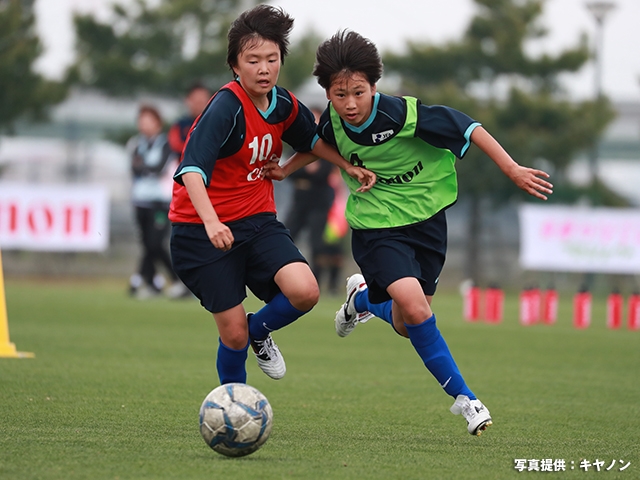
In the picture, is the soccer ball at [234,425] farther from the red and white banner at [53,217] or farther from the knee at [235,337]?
the red and white banner at [53,217]

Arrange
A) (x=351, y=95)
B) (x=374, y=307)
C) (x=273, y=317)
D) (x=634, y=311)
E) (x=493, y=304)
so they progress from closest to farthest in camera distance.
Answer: (x=351, y=95)
(x=273, y=317)
(x=374, y=307)
(x=634, y=311)
(x=493, y=304)

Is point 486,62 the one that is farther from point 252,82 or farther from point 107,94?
point 252,82

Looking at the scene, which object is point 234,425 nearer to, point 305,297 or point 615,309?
point 305,297

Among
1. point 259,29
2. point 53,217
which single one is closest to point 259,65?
point 259,29

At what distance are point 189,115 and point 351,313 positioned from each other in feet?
24.1

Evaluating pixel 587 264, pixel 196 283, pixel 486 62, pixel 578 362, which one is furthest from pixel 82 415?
pixel 486 62

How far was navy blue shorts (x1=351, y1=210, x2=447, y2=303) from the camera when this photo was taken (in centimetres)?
528

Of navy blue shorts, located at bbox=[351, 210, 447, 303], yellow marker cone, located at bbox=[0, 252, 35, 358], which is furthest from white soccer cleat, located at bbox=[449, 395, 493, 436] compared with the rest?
yellow marker cone, located at bbox=[0, 252, 35, 358]

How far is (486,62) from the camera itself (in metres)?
22.3

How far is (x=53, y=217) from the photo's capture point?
16.8 meters

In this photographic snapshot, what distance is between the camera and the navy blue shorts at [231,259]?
5.15 meters

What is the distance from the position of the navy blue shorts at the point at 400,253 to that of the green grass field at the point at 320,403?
28.8 inches

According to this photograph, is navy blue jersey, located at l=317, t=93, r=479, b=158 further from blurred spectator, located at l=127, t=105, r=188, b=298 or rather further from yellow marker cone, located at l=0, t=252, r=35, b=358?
blurred spectator, located at l=127, t=105, r=188, b=298

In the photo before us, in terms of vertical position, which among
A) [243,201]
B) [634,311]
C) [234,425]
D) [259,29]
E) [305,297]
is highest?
[259,29]
